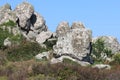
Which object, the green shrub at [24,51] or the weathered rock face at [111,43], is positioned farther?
the weathered rock face at [111,43]

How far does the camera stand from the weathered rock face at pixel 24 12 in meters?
51.3

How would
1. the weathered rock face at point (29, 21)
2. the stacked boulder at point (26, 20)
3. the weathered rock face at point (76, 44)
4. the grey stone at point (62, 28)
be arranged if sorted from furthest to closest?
1. the weathered rock face at point (29, 21)
2. the grey stone at point (62, 28)
3. the stacked boulder at point (26, 20)
4. the weathered rock face at point (76, 44)

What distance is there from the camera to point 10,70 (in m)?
28.3

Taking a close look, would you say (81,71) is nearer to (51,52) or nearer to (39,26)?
(51,52)

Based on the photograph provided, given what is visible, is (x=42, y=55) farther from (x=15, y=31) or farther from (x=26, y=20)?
(x=26, y=20)

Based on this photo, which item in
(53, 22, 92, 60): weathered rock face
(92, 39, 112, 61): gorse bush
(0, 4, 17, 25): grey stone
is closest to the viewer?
(53, 22, 92, 60): weathered rock face

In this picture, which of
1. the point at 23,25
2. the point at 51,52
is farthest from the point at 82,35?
the point at 23,25

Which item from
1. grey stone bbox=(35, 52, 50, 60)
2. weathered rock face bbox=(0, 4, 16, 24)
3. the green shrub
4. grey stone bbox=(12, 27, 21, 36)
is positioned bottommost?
grey stone bbox=(35, 52, 50, 60)

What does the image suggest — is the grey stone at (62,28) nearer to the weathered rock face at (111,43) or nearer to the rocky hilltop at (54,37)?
the rocky hilltop at (54,37)

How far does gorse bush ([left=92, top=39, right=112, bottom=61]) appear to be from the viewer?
46.9 m

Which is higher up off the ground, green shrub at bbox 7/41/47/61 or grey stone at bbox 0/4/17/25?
grey stone at bbox 0/4/17/25

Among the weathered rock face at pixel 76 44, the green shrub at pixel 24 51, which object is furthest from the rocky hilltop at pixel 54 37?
the green shrub at pixel 24 51

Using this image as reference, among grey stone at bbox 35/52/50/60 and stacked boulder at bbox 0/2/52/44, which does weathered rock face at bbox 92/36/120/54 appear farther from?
grey stone at bbox 35/52/50/60

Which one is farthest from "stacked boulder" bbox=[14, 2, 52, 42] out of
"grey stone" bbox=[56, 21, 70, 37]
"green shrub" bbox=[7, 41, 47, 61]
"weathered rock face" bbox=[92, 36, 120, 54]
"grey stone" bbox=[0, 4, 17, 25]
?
"weathered rock face" bbox=[92, 36, 120, 54]
